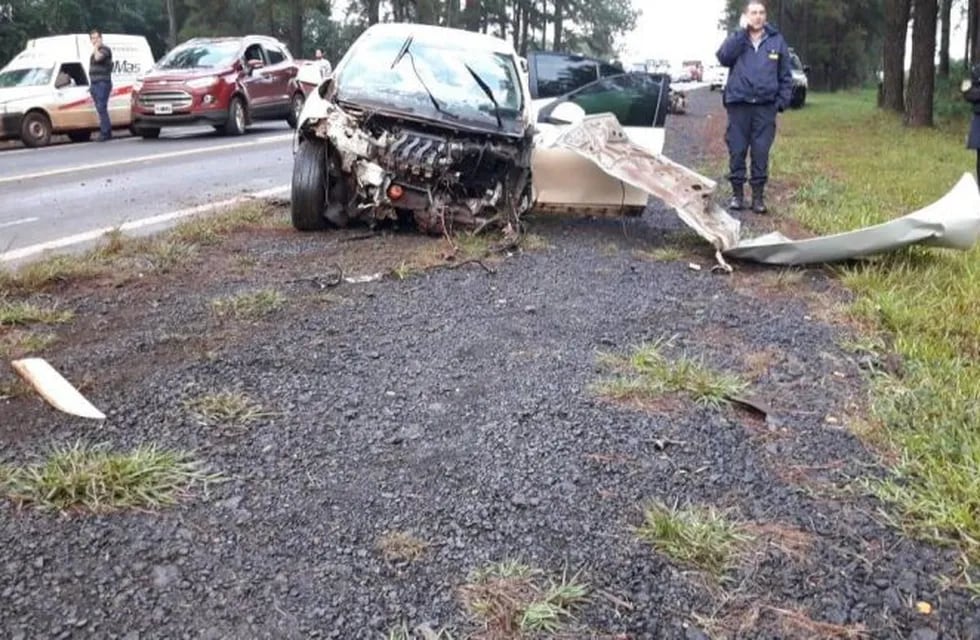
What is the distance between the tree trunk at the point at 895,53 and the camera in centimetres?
2109

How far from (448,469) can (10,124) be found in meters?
14.7

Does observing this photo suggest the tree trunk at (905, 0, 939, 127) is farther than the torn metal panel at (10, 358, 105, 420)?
Yes

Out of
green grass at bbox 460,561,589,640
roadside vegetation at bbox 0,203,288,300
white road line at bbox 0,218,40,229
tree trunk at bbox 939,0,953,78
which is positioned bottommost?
green grass at bbox 460,561,589,640

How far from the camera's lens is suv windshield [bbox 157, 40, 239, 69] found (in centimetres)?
1638

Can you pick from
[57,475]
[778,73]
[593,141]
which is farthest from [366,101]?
[57,475]

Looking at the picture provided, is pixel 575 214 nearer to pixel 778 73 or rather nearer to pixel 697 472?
pixel 778 73

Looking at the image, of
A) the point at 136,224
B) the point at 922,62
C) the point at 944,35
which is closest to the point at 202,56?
the point at 136,224

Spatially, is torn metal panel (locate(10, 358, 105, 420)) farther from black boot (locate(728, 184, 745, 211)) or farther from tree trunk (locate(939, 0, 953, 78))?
tree trunk (locate(939, 0, 953, 78))

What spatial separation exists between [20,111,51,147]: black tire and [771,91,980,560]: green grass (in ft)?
40.2

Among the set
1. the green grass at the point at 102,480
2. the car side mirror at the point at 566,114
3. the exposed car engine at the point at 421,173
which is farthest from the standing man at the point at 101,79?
the green grass at the point at 102,480

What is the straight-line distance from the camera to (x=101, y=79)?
15375 mm

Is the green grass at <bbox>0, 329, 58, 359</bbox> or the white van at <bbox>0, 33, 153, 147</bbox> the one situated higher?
the white van at <bbox>0, 33, 153, 147</bbox>

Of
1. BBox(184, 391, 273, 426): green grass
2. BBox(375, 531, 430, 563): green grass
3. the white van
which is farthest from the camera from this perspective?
the white van

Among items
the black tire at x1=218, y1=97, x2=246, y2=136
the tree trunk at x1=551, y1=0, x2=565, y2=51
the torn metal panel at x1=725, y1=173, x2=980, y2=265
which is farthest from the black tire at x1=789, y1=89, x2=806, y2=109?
the tree trunk at x1=551, y1=0, x2=565, y2=51
